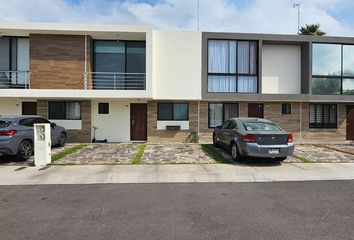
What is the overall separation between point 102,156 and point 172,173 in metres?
4.00

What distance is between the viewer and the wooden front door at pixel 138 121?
55.1 ft

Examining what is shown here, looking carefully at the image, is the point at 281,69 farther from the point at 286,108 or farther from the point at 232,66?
the point at 232,66

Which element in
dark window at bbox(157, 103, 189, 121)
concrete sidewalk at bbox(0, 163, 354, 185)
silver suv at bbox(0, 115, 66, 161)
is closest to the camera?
concrete sidewalk at bbox(0, 163, 354, 185)

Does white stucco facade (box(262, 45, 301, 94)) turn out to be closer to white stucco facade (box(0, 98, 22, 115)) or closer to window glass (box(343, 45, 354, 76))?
window glass (box(343, 45, 354, 76))

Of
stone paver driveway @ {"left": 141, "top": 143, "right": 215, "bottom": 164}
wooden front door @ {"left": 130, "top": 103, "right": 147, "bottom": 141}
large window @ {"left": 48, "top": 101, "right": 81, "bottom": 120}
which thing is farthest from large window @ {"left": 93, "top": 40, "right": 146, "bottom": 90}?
stone paver driveway @ {"left": 141, "top": 143, "right": 215, "bottom": 164}

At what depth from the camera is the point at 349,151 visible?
42.9 feet

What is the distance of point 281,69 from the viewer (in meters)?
17.4

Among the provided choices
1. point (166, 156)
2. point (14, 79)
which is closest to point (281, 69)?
point (166, 156)

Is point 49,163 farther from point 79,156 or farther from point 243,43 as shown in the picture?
point 243,43

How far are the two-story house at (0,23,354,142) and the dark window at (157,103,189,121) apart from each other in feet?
0.19

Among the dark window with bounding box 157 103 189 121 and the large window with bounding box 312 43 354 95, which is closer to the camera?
the dark window with bounding box 157 103 189 121

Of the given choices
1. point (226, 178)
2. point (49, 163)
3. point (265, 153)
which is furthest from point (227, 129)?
point (49, 163)

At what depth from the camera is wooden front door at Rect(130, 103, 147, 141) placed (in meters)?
16.8

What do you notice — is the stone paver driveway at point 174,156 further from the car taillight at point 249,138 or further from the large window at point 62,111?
the large window at point 62,111
